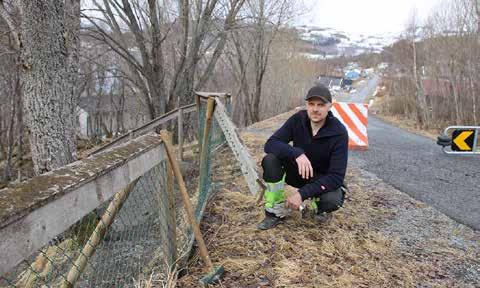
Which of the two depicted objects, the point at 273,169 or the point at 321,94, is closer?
the point at 321,94

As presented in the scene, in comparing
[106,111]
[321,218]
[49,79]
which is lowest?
[321,218]

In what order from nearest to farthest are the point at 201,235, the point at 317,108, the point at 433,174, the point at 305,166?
the point at 201,235 → the point at 305,166 → the point at 317,108 → the point at 433,174

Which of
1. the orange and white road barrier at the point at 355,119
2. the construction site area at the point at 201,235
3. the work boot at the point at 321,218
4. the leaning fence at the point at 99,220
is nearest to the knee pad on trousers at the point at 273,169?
the construction site area at the point at 201,235

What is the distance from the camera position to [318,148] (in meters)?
3.68

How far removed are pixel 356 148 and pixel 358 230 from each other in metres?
5.15

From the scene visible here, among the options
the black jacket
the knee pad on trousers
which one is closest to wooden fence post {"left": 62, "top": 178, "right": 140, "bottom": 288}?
the knee pad on trousers

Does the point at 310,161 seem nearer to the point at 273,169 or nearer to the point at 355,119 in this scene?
the point at 273,169

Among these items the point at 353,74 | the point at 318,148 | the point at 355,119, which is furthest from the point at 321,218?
the point at 353,74

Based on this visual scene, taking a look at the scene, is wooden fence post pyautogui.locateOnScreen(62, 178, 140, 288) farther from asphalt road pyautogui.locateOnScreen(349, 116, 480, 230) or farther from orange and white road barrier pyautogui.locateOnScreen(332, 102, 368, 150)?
→ orange and white road barrier pyautogui.locateOnScreen(332, 102, 368, 150)

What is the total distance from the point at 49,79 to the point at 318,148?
3.40m

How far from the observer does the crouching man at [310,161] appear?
137 inches

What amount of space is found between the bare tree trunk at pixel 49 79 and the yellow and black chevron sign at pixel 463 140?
784 centimetres

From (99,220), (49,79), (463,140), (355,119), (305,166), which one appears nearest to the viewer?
(99,220)

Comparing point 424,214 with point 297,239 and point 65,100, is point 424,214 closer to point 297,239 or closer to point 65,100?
point 297,239
